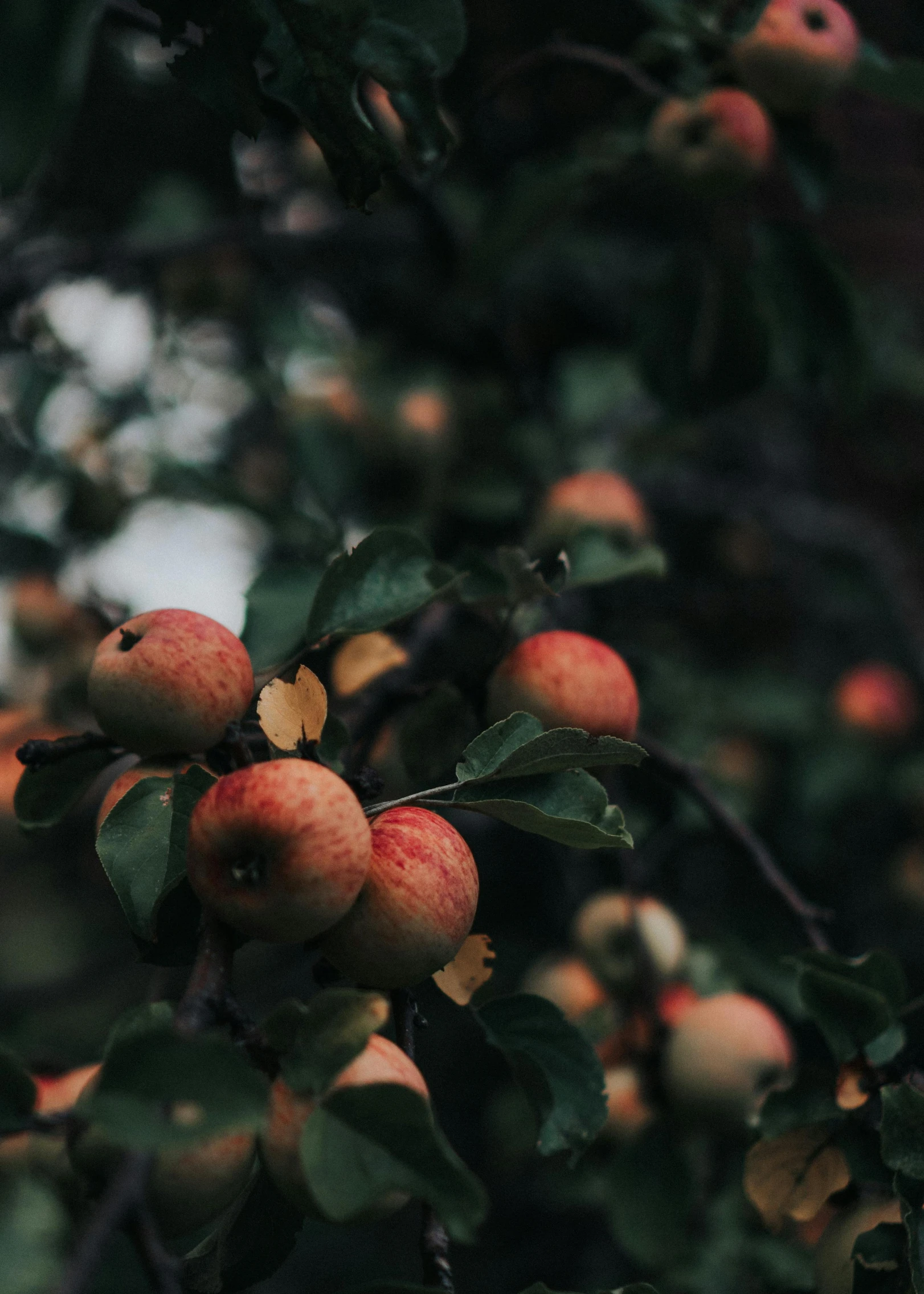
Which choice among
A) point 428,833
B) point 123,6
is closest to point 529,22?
point 123,6

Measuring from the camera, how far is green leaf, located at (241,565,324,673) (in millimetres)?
827

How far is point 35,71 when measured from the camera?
1.42ft

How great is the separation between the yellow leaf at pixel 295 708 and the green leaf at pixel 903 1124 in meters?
0.45

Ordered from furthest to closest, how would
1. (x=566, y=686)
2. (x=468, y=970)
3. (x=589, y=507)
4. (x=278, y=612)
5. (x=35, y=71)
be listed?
(x=589, y=507) < (x=278, y=612) < (x=566, y=686) < (x=468, y=970) < (x=35, y=71)

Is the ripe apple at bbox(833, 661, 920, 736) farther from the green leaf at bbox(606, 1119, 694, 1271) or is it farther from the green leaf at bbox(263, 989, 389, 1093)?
the green leaf at bbox(263, 989, 389, 1093)

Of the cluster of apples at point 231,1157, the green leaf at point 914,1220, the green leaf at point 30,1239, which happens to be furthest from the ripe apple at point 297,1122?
the green leaf at point 914,1220

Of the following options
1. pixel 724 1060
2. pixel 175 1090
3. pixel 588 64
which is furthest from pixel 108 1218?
pixel 588 64

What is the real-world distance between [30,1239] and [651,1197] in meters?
0.69

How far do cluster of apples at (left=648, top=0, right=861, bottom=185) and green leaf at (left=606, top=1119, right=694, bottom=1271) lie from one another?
3.33ft

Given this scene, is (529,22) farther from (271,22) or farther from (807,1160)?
(807,1160)

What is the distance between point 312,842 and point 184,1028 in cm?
11

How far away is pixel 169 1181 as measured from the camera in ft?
1.62

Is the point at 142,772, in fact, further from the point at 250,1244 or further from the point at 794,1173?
the point at 794,1173

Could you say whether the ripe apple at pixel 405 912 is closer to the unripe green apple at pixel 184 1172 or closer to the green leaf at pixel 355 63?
the unripe green apple at pixel 184 1172
